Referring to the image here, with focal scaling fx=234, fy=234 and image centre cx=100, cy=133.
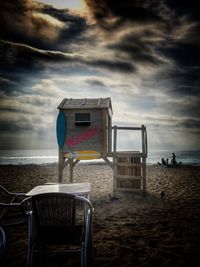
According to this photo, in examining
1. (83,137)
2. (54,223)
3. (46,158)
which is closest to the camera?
(54,223)

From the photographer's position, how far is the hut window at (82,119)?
10.6 meters

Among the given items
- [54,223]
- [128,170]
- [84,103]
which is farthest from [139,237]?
[84,103]

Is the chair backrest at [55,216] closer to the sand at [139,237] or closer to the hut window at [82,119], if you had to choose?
the sand at [139,237]

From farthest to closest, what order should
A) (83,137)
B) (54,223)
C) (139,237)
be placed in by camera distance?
(83,137) → (139,237) → (54,223)

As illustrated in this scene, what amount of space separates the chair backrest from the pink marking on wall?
7.37m

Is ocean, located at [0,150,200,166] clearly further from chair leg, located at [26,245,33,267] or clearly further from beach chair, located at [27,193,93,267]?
chair leg, located at [26,245,33,267]

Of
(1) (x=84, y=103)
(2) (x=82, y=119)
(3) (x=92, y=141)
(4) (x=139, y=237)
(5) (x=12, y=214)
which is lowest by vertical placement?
(4) (x=139, y=237)

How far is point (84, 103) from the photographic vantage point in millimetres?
10805

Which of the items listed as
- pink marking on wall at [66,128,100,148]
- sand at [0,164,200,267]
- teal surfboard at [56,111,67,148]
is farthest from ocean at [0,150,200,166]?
sand at [0,164,200,267]

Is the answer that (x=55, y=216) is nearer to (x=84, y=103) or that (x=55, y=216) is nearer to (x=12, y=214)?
(x=12, y=214)

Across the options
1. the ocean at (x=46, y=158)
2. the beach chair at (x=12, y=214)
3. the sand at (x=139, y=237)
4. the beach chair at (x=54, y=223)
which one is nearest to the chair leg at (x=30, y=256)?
the beach chair at (x=54, y=223)

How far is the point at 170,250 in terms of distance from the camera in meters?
4.70

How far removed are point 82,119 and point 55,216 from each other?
7719mm

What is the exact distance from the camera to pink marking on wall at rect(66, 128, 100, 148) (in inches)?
416
